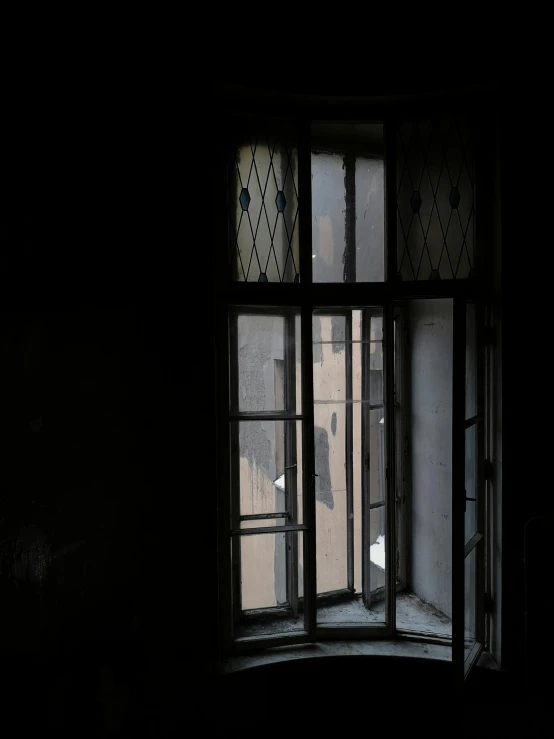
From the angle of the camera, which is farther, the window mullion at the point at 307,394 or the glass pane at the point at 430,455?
the glass pane at the point at 430,455

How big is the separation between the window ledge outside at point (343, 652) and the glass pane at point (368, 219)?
1.76 metres

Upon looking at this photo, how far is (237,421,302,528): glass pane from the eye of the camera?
8.45ft

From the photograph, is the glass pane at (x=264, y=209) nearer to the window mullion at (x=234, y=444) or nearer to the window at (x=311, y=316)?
the window at (x=311, y=316)

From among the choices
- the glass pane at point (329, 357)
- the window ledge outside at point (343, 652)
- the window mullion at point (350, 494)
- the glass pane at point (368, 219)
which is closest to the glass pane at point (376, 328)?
the glass pane at point (329, 357)

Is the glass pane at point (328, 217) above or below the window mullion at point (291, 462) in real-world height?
above

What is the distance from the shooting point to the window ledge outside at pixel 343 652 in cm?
243

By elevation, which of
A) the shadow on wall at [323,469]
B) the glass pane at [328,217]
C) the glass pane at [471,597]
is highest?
the glass pane at [328,217]

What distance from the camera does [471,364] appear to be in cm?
255

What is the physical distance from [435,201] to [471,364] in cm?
83

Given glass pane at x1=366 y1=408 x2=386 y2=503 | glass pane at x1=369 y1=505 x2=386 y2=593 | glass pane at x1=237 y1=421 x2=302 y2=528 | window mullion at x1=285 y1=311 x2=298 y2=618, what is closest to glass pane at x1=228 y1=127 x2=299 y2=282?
window mullion at x1=285 y1=311 x2=298 y2=618

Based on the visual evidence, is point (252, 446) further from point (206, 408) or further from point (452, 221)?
point (452, 221)

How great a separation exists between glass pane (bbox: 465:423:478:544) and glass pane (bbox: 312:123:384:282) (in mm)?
874

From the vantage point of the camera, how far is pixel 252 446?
8.50 feet

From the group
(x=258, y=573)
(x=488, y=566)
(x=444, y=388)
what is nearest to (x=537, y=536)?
(x=488, y=566)
